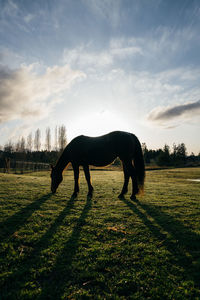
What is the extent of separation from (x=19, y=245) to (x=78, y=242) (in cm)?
91

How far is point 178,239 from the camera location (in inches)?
104

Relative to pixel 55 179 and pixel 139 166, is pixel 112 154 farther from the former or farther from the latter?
pixel 55 179

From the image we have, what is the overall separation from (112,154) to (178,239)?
3.62m

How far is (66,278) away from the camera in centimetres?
172

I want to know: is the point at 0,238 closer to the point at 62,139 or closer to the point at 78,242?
the point at 78,242

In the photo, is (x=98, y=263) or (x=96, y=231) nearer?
(x=98, y=263)

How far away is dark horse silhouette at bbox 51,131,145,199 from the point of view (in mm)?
5652

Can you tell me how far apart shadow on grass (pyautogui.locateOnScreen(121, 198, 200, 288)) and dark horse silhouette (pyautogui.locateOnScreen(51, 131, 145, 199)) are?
1.76m

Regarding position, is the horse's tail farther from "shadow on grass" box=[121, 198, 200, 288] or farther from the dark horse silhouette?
"shadow on grass" box=[121, 198, 200, 288]

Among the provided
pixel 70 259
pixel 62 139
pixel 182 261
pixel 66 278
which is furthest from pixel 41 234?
pixel 62 139

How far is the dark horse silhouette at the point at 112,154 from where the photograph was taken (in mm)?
5652

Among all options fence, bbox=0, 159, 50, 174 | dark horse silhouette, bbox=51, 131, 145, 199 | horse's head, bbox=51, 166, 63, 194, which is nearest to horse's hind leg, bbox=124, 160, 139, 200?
dark horse silhouette, bbox=51, 131, 145, 199

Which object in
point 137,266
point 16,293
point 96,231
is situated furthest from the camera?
point 96,231

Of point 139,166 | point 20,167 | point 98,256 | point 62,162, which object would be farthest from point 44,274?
point 20,167
